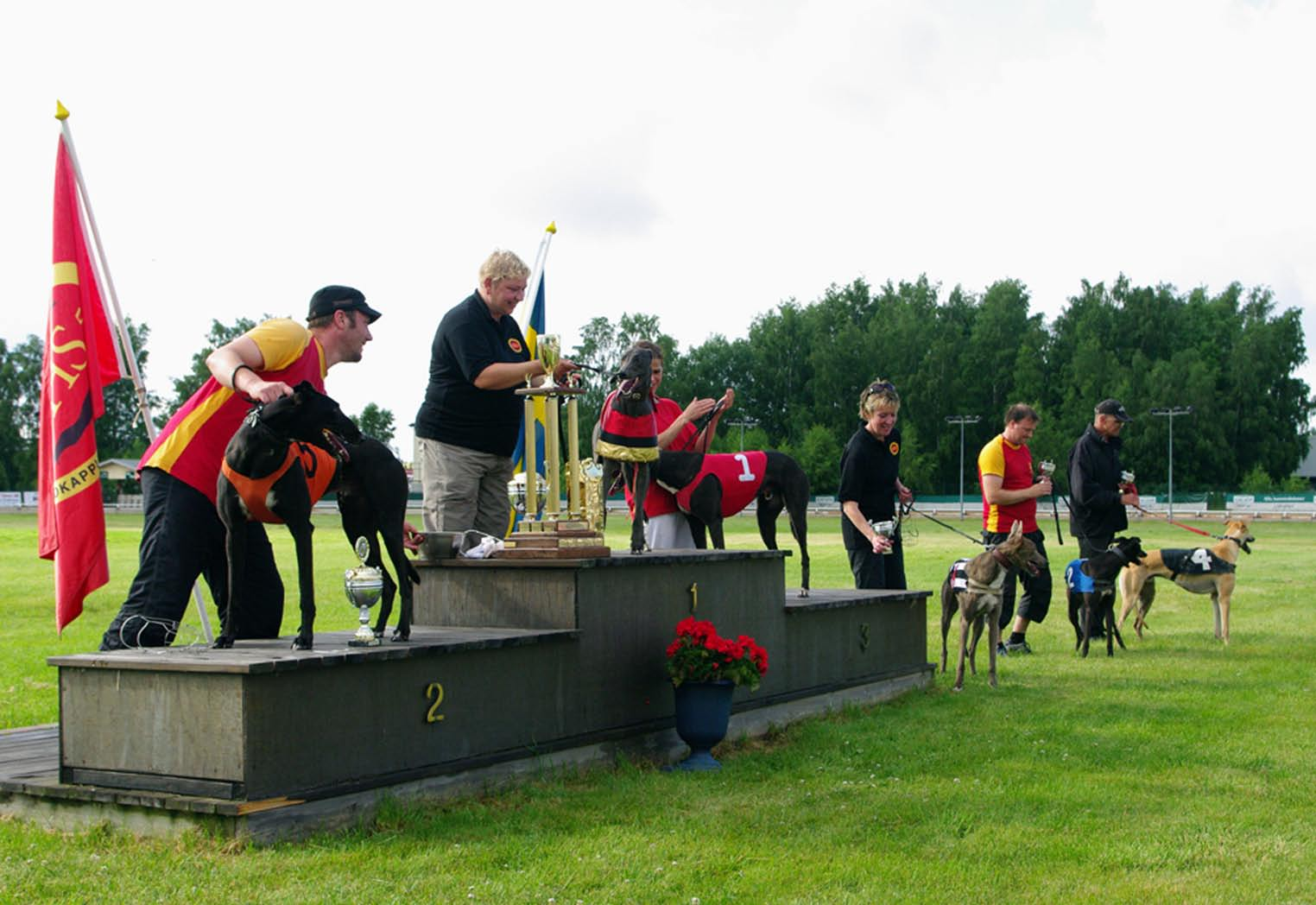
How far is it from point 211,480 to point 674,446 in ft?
12.2

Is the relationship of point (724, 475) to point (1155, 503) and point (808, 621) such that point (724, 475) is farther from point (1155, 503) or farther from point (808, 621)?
point (1155, 503)

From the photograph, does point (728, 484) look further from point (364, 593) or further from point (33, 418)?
point (33, 418)

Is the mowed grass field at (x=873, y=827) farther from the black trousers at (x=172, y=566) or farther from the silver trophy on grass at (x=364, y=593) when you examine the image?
the black trousers at (x=172, y=566)

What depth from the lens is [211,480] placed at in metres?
5.73

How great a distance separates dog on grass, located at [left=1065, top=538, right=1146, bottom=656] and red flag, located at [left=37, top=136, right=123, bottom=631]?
8041 millimetres

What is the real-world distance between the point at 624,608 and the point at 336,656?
1.96 metres

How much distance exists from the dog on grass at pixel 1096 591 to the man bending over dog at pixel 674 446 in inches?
173

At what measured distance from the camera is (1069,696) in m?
9.07

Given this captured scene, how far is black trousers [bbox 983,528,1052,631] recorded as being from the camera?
10531 millimetres

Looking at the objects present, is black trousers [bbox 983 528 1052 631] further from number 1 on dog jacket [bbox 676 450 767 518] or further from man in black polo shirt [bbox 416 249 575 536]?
man in black polo shirt [bbox 416 249 575 536]

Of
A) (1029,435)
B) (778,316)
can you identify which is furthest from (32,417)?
(1029,435)

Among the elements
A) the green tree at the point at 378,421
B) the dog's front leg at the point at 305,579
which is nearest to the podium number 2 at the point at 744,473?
the dog's front leg at the point at 305,579

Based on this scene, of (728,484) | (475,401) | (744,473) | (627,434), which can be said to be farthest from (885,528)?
(475,401)

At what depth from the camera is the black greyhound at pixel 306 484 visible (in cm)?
516
